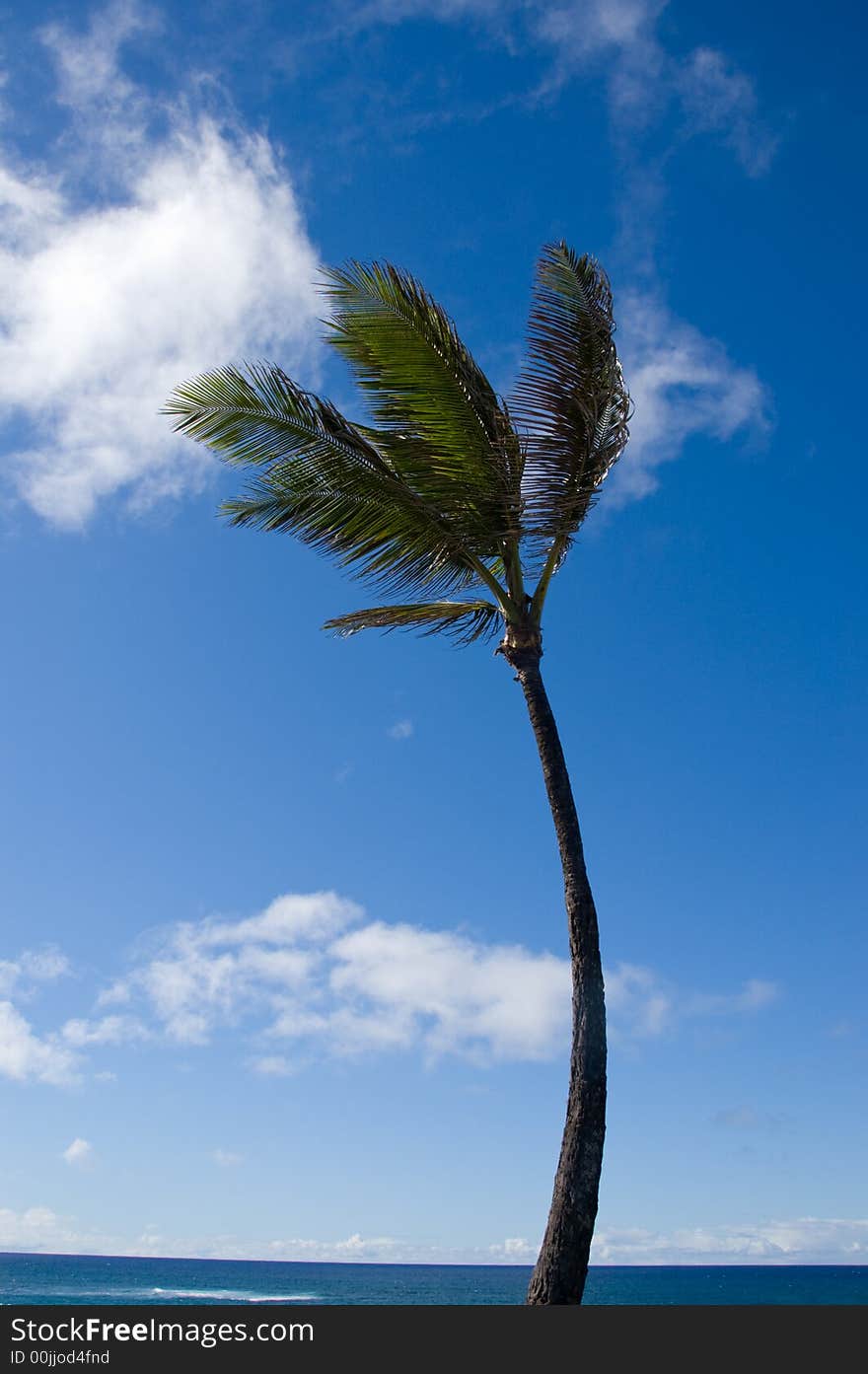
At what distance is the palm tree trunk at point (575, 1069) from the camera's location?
7691mm

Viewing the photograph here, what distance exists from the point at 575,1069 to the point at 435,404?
5857 mm

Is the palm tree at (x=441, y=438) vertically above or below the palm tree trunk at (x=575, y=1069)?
above

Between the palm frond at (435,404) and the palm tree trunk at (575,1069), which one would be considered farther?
the palm frond at (435,404)

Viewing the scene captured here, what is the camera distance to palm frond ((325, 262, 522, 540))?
10.2 metres

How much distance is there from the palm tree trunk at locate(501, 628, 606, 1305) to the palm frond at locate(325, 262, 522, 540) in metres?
1.68

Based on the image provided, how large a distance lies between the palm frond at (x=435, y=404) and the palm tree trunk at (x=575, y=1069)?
168cm

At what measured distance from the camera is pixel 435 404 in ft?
33.5

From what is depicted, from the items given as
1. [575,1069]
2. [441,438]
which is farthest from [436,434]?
[575,1069]

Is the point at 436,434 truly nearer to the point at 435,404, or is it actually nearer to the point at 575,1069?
the point at 435,404
